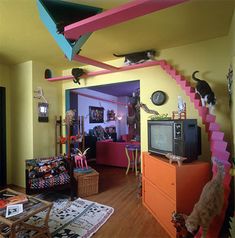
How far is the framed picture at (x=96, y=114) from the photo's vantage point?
6.63 m

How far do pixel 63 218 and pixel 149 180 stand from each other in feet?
3.98

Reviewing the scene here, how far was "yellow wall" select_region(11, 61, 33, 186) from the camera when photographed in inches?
137

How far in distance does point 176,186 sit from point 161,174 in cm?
29

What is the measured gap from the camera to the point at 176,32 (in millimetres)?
2387

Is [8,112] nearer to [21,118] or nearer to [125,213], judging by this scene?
[21,118]

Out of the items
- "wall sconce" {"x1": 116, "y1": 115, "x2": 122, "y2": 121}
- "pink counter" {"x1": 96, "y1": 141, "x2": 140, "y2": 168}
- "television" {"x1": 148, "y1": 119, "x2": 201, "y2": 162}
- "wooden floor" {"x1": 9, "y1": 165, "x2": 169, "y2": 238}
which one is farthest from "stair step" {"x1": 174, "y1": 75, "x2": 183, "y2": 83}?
"wall sconce" {"x1": 116, "y1": 115, "x2": 122, "y2": 121}

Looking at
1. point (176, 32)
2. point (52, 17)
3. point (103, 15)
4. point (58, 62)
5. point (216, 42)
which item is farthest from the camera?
point (58, 62)

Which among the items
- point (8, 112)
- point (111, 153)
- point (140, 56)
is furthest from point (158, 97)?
point (8, 112)

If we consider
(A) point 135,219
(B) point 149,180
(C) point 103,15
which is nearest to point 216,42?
(C) point 103,15

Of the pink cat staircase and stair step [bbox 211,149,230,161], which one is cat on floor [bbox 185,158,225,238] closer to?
the pink cat staircase

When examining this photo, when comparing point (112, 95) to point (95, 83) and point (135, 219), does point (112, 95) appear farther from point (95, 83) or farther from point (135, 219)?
point (135, 219)

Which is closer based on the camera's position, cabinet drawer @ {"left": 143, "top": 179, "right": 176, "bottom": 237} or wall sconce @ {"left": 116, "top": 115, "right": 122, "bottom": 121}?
cabinet drawer @ {"left": 143, "top": 179, "right": 176, "bottom": 237}

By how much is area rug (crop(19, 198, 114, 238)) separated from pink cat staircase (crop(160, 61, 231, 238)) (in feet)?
3.85

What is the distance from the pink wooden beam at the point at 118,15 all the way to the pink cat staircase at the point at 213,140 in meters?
1.32
